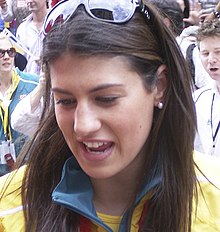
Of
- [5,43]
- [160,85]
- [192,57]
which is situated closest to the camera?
[160,85]

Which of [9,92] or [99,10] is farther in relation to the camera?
[9,92]

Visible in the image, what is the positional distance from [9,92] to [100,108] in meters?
2.68

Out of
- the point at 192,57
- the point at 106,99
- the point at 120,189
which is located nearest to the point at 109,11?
the point at 106,99

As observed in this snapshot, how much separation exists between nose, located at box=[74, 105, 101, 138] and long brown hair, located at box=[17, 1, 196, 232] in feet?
0.56

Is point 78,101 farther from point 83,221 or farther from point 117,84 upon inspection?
point 83,221

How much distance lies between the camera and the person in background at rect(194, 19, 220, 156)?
349cm

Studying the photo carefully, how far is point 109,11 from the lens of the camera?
1495 millimetres

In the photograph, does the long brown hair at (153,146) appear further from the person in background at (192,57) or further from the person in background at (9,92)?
the person in background at (192,57)

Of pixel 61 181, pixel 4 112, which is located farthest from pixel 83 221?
pixel 4 112

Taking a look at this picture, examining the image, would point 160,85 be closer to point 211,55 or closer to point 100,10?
point 100,10

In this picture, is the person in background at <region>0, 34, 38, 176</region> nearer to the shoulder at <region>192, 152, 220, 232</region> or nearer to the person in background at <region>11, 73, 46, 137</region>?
the person in background at <region>11, 73, 46, 137</region>

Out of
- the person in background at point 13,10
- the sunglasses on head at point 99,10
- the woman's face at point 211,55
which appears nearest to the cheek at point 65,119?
the sunglasses on head at point 99,10

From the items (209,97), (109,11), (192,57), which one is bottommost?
(192,57)

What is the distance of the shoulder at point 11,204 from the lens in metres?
1.67
